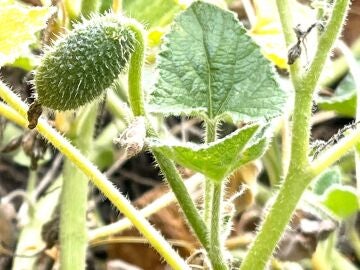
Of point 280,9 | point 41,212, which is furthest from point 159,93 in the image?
point 41,212

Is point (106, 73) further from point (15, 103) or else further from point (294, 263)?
point (294, 263)

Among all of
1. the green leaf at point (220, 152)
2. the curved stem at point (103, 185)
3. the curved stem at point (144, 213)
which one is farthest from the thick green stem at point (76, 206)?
the green leaf at point (220, 152)

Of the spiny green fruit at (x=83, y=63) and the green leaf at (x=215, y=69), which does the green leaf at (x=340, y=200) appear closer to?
the green leaf at (x=215, y=69)

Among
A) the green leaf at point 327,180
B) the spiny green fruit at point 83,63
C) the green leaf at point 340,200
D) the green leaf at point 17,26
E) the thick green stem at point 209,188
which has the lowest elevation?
the thick green stem at point 209,188

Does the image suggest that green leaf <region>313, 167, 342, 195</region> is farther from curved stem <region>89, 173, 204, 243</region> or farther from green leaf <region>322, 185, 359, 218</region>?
curved stem <region>89, 173, 204, 243</region>

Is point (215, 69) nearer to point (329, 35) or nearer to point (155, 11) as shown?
point (329, 35)

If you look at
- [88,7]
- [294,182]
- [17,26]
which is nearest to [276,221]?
[294,182]
